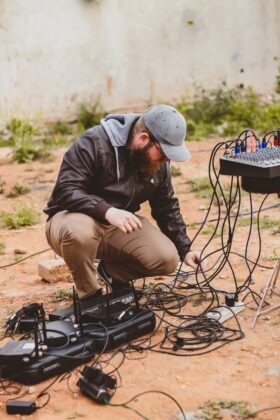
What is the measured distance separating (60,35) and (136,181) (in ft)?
24.1

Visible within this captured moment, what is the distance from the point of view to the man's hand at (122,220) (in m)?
4.82

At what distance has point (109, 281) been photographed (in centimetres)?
568

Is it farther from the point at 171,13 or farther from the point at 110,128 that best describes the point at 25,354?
the point at 171,13

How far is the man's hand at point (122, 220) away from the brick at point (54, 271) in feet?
5.09

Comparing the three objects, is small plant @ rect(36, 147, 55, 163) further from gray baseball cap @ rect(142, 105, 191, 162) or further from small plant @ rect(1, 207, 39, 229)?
gray baseball cap @ rect(142, 105, 191, 162)

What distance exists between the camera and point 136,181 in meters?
5.33

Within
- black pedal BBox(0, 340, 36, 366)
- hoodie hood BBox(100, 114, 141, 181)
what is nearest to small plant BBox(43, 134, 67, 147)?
hoodie hood BBox(100, 114, 141, 181)

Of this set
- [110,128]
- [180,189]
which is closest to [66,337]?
[110,128]

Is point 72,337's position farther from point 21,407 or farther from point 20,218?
point 20,218

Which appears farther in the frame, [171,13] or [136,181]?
[171,13]

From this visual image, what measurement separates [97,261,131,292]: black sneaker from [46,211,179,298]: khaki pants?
38mm

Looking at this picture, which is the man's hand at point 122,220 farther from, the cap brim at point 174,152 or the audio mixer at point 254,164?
the audio mixer at point 254,164

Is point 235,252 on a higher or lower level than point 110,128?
lower

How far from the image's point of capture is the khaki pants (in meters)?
5.10
